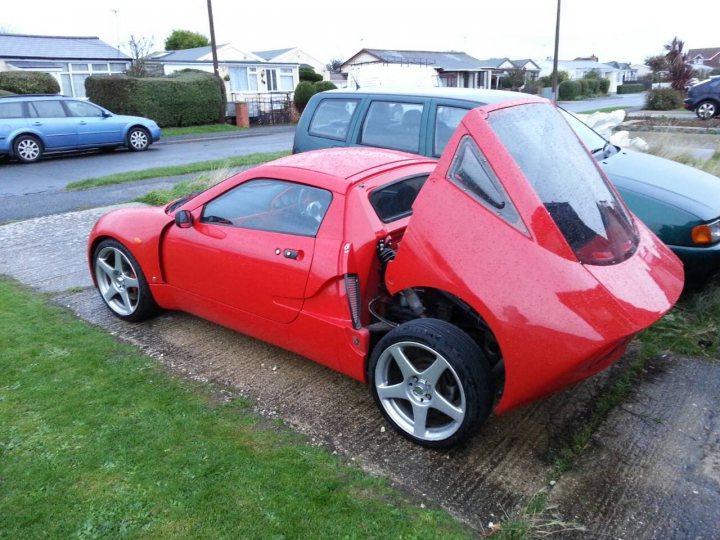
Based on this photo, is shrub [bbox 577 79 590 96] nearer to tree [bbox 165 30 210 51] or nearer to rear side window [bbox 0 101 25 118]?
tree [bbox 165 30 210 51]

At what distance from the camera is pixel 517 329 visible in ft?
8.54

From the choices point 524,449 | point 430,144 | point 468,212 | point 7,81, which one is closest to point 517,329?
point 468,212

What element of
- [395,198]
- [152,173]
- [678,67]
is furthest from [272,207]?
[678,67]

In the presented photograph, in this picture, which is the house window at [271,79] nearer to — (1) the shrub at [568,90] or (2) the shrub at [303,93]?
(2) the shrub at [303,93]

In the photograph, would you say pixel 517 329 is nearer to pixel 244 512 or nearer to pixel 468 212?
pixel 468 212

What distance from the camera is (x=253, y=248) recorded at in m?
3.66

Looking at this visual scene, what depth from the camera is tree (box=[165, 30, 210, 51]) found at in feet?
202

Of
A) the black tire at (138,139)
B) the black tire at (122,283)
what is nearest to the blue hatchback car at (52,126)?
the black tire at (138,139)

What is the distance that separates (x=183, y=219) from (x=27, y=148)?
13.4 metres

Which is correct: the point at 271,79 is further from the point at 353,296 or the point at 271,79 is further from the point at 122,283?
the point at 353,296

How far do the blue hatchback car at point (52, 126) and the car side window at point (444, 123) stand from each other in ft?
42.1

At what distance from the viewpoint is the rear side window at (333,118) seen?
6793mm

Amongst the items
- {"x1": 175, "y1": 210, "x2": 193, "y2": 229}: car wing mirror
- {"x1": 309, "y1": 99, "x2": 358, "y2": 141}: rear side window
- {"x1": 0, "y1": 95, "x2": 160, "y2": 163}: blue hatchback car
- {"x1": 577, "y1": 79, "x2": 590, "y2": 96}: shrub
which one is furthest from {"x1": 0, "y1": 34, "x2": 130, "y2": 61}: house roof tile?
{"x1": 577, "y1": 79, "x2": 590, "y2": 96}: shrub

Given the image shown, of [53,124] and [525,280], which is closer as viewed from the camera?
[525,280]
